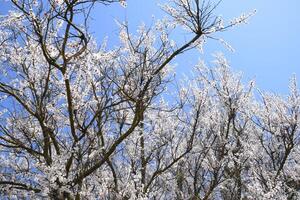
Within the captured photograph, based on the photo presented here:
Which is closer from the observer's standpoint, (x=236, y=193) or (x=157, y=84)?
(x=157, y=84)

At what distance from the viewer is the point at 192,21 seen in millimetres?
5879

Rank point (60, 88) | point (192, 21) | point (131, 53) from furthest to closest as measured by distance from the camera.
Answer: point (131, 53) < point (60, 88) < point (192, 21)

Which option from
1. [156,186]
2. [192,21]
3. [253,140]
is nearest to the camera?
[192,21]

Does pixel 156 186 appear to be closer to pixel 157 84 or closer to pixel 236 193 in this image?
pixel 236 193

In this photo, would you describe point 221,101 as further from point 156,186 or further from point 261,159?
point 156,186

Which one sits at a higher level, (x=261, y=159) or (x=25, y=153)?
(x=261, y=159)

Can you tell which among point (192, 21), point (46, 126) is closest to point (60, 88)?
point (46, 126)

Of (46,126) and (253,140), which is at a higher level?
(253,140)

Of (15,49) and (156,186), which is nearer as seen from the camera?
(15,49)

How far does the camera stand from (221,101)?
12141 mm

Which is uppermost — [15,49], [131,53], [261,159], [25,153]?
[131,53]

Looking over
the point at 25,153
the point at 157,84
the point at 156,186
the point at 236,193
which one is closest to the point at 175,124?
the point at 156,186

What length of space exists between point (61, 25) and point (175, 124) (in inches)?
214

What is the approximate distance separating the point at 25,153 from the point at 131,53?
4.14 meters
